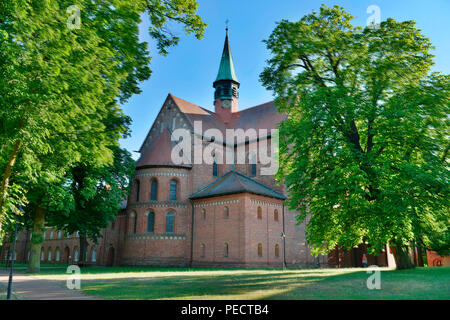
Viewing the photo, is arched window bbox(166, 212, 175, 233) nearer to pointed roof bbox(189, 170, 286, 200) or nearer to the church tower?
pointed roof bbox(189, 170, 286, 200)

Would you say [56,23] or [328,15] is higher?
[328,15]

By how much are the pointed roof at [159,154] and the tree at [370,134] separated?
1838 centimetres

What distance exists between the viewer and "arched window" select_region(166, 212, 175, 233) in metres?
31.8

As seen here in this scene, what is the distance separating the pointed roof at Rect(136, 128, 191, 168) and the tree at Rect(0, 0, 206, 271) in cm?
2262

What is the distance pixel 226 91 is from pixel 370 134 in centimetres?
3028

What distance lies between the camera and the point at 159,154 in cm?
3356

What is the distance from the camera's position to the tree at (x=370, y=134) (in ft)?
41.2

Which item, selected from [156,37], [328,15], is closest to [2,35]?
[156,37]

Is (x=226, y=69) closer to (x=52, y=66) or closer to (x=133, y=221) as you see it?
(x=133, y=221)

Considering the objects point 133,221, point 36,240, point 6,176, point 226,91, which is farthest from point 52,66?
point 226,91

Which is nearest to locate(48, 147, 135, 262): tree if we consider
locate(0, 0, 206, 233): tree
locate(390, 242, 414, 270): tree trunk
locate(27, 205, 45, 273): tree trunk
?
locate(27, 205, 45, 273): tree trunk

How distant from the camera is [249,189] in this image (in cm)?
2923
